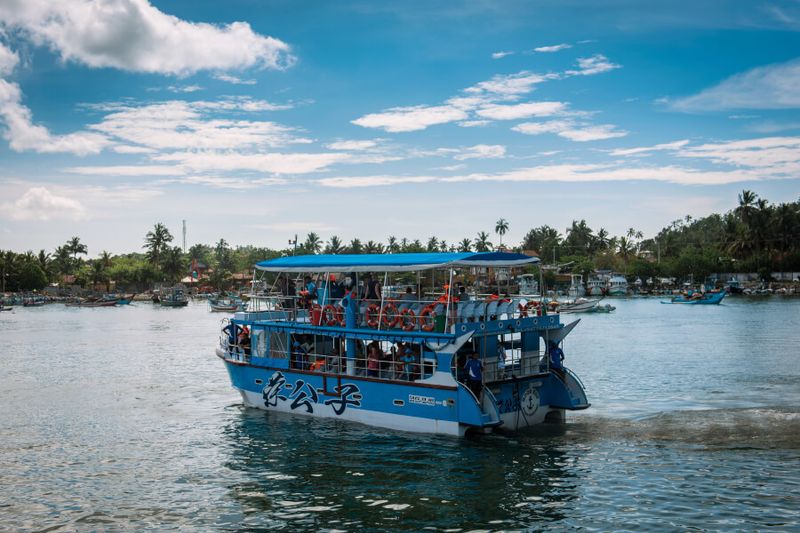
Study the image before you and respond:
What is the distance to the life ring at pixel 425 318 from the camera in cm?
2154

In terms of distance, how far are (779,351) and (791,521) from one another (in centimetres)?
3529

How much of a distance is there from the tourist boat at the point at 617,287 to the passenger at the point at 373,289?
12509 centimetres

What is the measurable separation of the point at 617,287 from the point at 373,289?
4957 inches

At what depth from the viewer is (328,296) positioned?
82.9 ft

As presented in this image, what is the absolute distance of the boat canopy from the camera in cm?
2156

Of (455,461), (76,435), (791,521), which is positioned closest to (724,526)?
(791,521)

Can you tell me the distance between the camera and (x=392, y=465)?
20.0 meters

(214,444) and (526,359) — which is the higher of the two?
(526,359)

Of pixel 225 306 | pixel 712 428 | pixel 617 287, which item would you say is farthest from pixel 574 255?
pixel 712 428

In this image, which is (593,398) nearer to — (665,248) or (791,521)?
(791,521)

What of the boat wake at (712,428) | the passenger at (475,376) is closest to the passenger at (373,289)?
the passenger at (475,376)

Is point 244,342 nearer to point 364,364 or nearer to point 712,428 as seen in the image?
point 364,364

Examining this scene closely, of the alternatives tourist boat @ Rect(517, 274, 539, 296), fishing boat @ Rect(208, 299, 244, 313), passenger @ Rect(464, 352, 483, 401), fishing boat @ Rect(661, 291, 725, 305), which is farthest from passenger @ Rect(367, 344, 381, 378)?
fishing boat @ Rect(661, 291, 725, 305)

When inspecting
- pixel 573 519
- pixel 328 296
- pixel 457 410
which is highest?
pixel 328 296
